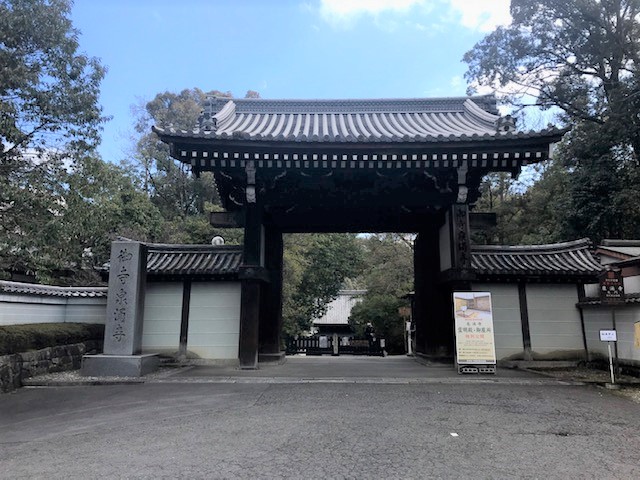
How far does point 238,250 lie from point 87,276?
9016mm

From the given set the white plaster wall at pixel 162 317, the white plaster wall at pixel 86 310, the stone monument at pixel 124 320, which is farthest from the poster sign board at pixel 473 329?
the white plaster wall at pixel 86 310

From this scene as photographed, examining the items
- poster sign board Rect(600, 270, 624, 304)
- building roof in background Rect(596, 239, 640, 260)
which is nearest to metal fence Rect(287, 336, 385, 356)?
building roof in background Rect(596, 239, 640, 260)

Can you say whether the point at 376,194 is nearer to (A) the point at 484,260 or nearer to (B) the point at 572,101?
(A) the point at 484,260

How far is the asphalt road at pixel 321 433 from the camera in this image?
370 centimetres

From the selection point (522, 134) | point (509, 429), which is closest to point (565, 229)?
point (522, 134)

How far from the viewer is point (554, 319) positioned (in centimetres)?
1052

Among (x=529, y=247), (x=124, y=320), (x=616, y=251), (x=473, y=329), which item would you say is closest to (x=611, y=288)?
(x=473, y=329)

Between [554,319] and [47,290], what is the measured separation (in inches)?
499

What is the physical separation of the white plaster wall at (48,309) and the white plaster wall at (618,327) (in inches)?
491

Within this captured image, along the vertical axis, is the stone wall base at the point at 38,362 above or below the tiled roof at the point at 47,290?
below

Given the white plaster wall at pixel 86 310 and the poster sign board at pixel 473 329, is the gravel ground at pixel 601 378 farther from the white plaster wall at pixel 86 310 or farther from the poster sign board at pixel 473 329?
the white plaster wall at pixel 86 310

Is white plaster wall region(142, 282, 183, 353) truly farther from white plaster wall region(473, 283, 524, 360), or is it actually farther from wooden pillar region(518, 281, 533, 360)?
wooden pillar region(518, 281, 533, 360)

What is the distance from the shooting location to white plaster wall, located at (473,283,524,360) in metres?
10.4

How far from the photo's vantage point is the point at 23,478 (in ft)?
11.7
